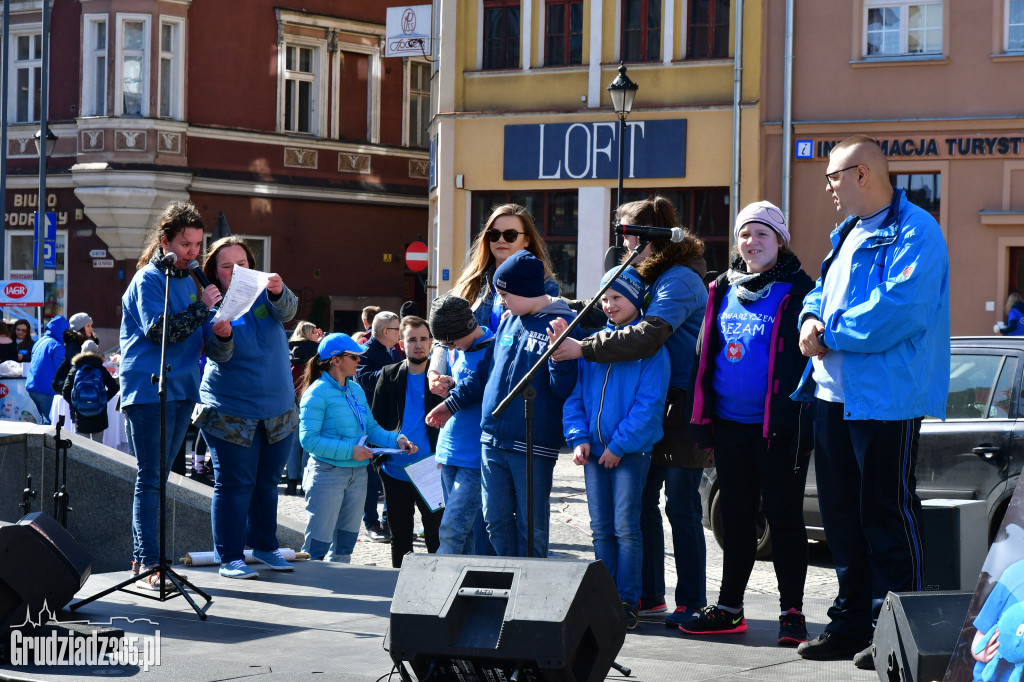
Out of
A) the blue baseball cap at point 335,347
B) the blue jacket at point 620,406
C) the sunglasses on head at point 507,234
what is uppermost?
the sunglasses on head at point 507,234

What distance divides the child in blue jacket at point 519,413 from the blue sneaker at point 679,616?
0.71 meters

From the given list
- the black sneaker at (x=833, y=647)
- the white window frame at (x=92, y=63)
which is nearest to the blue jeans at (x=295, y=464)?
the black sneaker at (x=833, y=647)

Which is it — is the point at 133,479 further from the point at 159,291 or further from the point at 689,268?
the point at 689,268

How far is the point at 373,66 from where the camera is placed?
31906 millimetres

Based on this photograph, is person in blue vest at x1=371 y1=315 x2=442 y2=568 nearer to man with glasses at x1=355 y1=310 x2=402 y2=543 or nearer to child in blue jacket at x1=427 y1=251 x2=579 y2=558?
man with glasses at x1=355 y1=310 x2=402 y2=543

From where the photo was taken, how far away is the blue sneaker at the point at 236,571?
7.83 meters

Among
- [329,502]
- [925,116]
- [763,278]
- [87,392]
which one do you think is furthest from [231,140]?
[763,278]

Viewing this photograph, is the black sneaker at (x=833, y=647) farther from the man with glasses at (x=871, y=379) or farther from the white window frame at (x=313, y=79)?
the white window frame at (x=313, y=79)

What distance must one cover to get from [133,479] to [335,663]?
4126 millimetres

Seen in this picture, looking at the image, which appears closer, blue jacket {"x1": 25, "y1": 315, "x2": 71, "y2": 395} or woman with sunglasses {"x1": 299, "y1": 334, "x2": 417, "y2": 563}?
woman with sunglasses {"x1": 299, "y1": 334, "x2": 417, "y2": 563}

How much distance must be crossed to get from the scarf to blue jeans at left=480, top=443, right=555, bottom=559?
1348mm

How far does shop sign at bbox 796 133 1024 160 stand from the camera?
21406 mm

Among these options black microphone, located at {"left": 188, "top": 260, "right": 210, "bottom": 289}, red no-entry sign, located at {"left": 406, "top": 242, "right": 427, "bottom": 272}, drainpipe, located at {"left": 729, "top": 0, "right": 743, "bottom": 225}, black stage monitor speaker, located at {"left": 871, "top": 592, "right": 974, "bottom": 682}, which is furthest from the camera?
red no-entry sign, located at {"left": 406, "top": 242, "right": 427, "bottom": 272}

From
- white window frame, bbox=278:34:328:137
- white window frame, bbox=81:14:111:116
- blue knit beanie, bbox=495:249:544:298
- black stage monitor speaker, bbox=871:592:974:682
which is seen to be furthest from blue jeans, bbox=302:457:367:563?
white window frame, bbox=278:34:328:137
